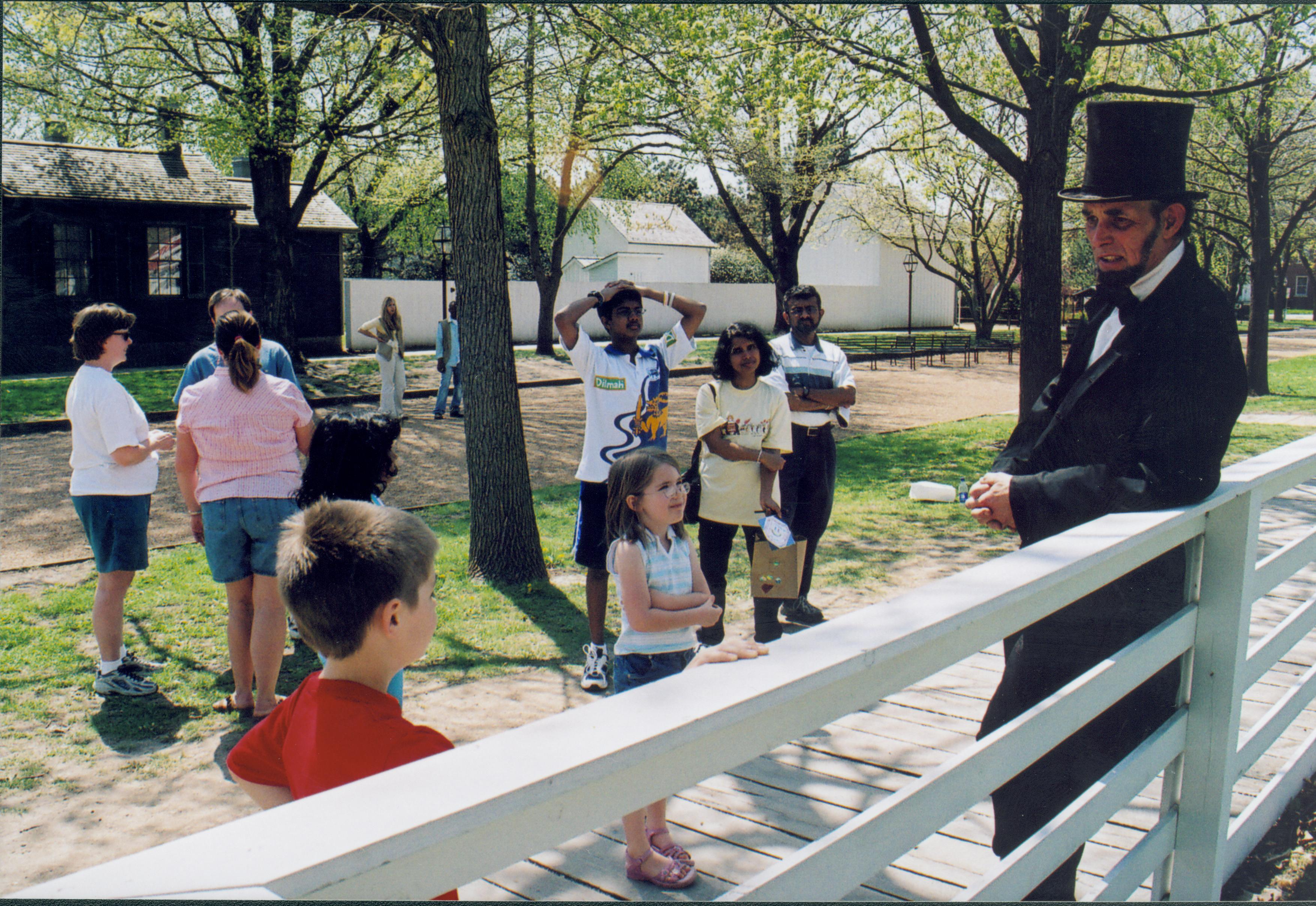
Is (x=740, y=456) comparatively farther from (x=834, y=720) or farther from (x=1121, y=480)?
(x=834, y=720)

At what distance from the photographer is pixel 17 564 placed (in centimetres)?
764

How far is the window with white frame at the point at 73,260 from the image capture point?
79.4ft

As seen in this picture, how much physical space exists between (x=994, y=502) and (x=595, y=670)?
9.30 feet

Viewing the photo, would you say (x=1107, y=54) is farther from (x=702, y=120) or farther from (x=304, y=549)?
(x=304, y=549)

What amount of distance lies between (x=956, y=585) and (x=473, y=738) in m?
3.19

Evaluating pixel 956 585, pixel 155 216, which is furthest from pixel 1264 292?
pixel 155 216

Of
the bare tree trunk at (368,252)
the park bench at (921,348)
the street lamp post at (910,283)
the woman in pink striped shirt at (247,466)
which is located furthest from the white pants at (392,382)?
the bare tree trunk at (368,252)

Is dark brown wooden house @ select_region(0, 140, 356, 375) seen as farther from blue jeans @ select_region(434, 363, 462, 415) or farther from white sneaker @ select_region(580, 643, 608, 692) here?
white sneaker @ select_region(580, 643, 608, 692)

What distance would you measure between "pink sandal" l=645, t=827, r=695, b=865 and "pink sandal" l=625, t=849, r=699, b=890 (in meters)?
0.02

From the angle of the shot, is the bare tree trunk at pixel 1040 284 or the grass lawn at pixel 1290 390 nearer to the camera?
the bare tree trunk at pixel 1040 284

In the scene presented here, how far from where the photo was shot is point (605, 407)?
485cm

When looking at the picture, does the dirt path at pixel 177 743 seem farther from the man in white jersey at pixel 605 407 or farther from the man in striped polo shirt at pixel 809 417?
the man in striped polo shirt at pixel 809 417

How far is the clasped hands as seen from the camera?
2576 mm

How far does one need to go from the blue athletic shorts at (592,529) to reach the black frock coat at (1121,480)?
98.9 inches
